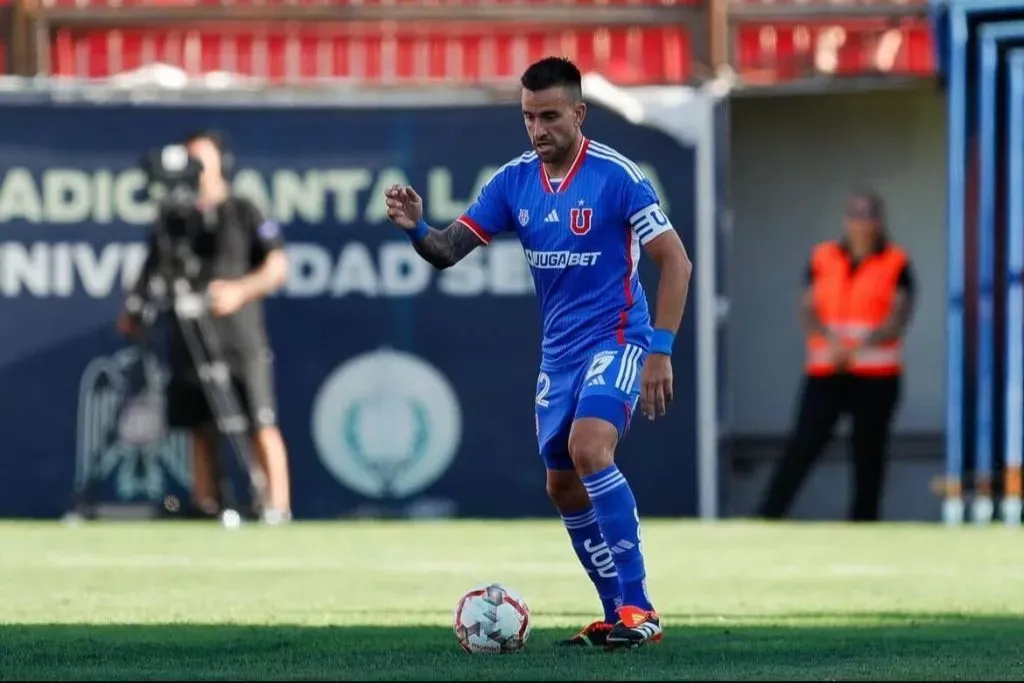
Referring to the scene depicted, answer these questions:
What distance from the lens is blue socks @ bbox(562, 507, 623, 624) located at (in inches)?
319

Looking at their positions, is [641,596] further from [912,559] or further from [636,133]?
[636,133]

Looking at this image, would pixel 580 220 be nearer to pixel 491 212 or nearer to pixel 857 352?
pixel 491 212

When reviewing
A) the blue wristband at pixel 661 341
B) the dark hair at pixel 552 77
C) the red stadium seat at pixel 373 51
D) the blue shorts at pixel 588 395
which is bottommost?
the blue shorts at pixel 588 395

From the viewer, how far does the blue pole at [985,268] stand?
47.9ft

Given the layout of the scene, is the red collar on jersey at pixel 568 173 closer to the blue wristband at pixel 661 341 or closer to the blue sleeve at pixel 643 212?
the blue sleeve at pixel 643 212

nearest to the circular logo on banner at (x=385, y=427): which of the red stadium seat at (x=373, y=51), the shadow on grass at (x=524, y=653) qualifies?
the red stadium seat at (x=373, y=51)

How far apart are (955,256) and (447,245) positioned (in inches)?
285

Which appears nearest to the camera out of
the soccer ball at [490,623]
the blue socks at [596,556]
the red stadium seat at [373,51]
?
the soccer ball at [490,623]

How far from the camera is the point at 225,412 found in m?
14.8

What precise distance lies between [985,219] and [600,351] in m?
7.29

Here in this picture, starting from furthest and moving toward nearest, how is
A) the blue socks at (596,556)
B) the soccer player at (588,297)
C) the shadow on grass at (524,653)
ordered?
the blue socks at (596,556), the soccer player at (588,297), the shadow on grass at (524,653)

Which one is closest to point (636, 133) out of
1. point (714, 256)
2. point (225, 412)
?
point (714, 256)

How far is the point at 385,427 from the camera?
15.4 meters

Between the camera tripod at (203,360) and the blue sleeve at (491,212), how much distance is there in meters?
6.64
